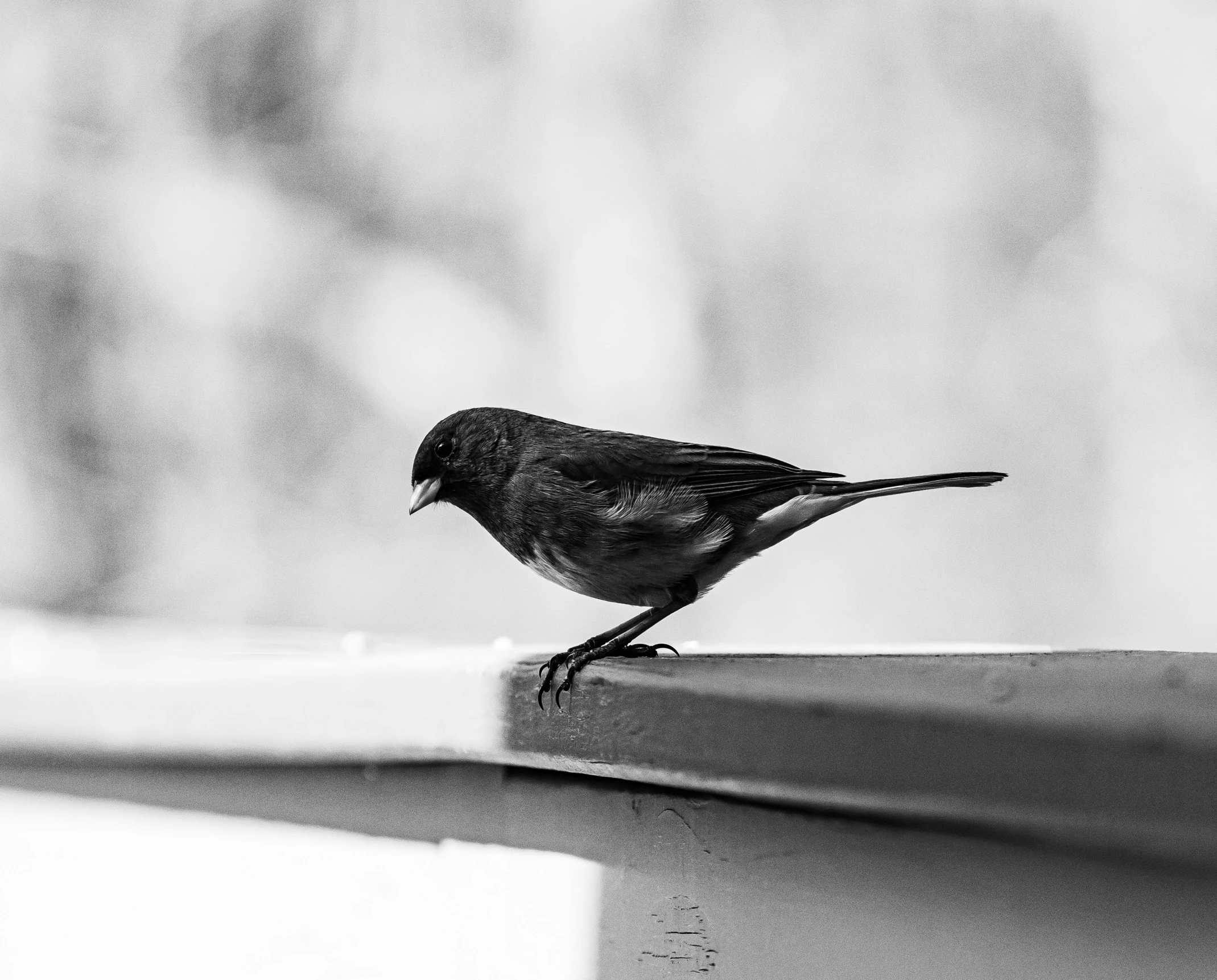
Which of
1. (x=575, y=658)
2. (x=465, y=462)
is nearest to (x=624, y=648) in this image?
(x=575, y=658)

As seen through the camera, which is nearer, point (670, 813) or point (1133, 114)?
point (670, 813)

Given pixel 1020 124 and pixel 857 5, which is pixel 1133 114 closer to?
pixel 1020 124

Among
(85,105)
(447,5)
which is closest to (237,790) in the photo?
(447,5)

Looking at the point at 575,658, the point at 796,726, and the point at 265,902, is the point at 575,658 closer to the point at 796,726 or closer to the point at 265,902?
the point at 796,726

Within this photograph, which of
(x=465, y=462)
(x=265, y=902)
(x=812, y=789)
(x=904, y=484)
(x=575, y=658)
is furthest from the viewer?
(x=465, y=462)

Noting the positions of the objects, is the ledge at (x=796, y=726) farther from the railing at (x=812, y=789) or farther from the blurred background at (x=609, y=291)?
the blurred background at (x=609, y=291)

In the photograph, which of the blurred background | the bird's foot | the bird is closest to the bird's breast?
the bird
